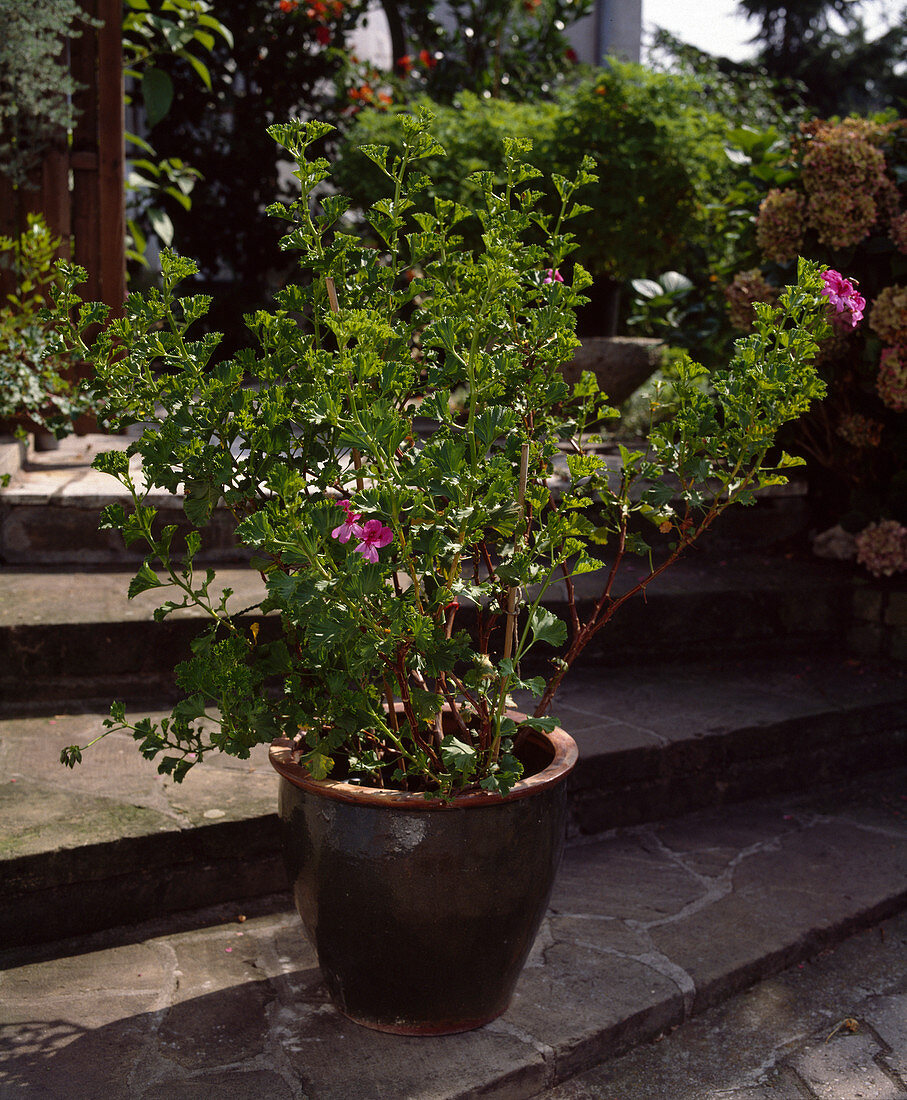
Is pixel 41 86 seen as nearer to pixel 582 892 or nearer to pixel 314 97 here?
pixel 582 892

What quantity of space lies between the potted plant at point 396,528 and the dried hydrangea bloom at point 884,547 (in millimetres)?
1976

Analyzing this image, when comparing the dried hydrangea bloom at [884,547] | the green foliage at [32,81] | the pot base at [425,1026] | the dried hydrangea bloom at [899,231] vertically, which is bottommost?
the pot base at [425,1026]

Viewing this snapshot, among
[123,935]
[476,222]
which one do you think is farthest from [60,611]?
[476,222]

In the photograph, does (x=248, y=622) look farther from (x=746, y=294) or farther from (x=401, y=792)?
(x=746, y=294)

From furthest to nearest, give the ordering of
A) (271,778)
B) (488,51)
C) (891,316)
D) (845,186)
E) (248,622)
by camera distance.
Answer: (488,51)
(845,186)
(891,316)
(248,622)
(271,778)

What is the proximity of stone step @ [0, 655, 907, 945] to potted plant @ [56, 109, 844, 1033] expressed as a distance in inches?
17.2

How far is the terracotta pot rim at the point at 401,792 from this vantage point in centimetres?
162

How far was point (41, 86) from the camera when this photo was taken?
366 cm

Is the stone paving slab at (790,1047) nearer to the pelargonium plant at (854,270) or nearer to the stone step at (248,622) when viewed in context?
the stone step at (248,622)

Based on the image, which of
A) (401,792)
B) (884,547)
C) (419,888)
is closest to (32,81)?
(401,792)

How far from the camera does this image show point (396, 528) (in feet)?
4.78

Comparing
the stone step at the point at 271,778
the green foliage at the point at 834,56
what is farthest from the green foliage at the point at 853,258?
the green foliage at the point at 834,56

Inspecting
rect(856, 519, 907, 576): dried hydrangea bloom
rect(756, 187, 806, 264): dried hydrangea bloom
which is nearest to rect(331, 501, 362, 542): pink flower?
rect(856, 519, 907, 576): dried hydrangea bloom

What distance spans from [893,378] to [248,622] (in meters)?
2.19
